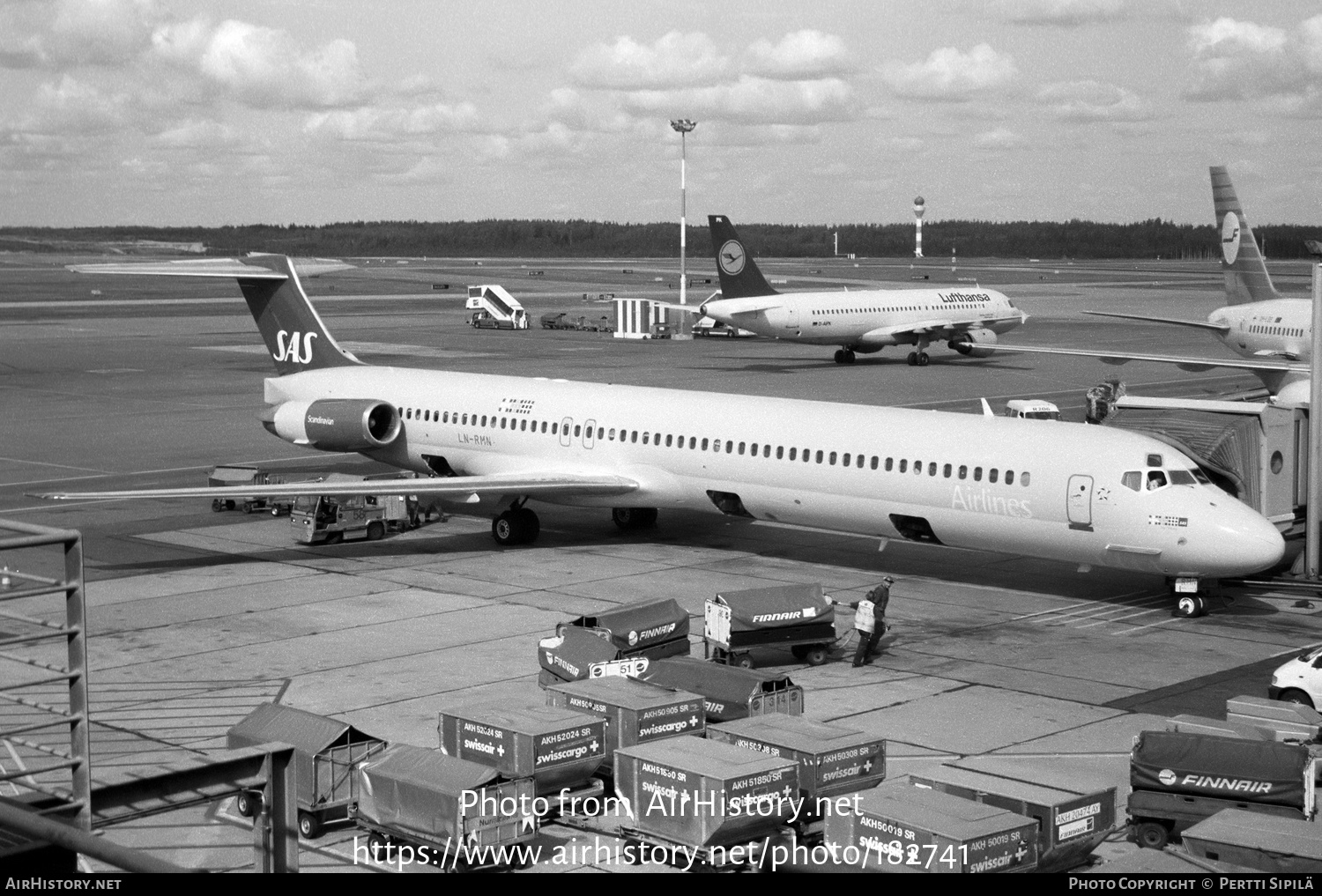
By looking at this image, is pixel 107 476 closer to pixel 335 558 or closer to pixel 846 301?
pixel 335 558

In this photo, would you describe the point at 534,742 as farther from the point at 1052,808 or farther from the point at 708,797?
the point at 1052,808

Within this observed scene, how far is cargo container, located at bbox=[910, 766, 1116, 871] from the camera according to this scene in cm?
1358

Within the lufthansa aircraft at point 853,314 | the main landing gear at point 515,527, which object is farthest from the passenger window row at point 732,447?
the lufthansa aircraft at point 853,314

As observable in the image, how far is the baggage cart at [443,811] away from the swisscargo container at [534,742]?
408 mm

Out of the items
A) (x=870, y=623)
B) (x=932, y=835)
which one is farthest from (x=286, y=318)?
(x=932, y=835)

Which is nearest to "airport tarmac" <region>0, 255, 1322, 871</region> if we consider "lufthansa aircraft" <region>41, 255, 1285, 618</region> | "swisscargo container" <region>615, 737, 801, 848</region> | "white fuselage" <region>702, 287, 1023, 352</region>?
"swisscargo container" <region>615, 737, 801, 848</region>

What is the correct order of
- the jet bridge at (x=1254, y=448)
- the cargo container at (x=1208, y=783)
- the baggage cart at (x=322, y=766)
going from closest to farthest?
the cargo container at (x=1208, y=783), the baggage cart at (x=322, y=766), the jet bridge at (x=1254, y=448)

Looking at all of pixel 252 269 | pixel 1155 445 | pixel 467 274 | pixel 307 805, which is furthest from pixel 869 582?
pixel 467 274

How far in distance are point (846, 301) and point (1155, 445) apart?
1724 inches

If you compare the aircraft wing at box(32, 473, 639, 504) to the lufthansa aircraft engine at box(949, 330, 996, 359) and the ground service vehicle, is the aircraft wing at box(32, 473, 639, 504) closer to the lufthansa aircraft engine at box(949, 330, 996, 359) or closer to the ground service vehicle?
the ground service vehicle

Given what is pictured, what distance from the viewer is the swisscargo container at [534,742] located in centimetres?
1528

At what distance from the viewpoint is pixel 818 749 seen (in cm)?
1520

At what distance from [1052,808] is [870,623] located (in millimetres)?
7718

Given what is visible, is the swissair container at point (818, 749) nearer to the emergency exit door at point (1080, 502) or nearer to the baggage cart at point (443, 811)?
the baggage cart at point (443, 811)
